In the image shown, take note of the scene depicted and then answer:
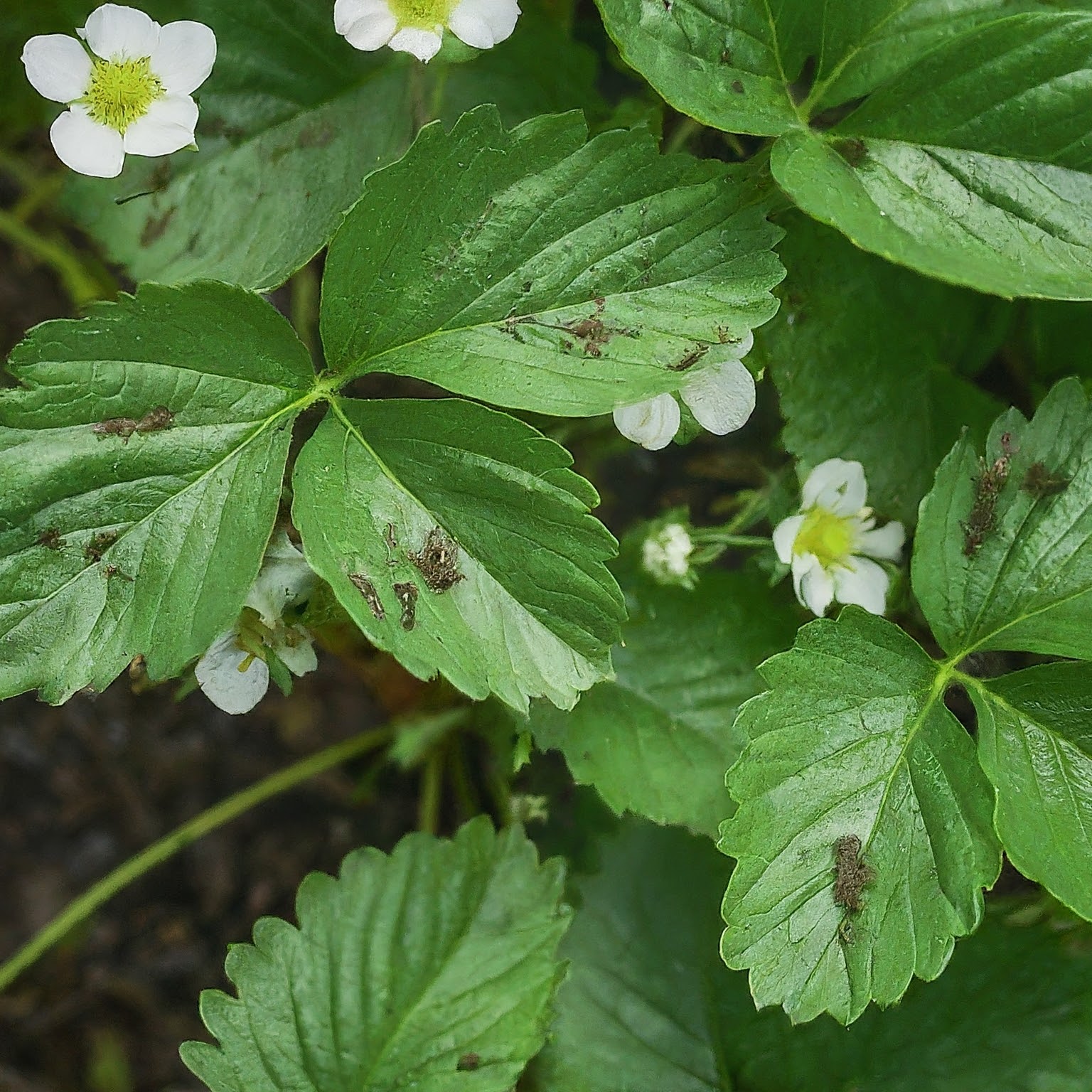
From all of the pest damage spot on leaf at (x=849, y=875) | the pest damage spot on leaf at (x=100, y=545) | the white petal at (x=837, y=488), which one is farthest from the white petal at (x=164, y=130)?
the pest damage spot on leaf at (x=849, y=875)

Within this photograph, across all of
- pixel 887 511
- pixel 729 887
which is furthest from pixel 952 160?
pixel 729 887

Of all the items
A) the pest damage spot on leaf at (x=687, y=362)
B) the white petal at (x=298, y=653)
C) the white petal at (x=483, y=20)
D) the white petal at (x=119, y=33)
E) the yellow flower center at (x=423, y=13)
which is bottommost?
the white petal at (x=298, y=653)

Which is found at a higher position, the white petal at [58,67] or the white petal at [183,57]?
the white petal at [58,67]

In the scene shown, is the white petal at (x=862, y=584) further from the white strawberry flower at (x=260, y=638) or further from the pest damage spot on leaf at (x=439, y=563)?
the white strawberry flower at (x=260, y=638)

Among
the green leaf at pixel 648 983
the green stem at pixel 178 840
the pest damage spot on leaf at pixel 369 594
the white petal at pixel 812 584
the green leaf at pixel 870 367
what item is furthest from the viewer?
the green stem at pixel 178 840

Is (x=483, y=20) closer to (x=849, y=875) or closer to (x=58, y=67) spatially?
(x=58, y=67)

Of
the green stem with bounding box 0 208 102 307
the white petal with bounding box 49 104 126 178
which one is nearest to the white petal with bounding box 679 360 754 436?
the white petal with bounding box 49 104 126 178

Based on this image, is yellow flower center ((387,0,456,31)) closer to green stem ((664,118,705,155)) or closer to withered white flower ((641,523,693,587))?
green stem ((664,118,705,155))
